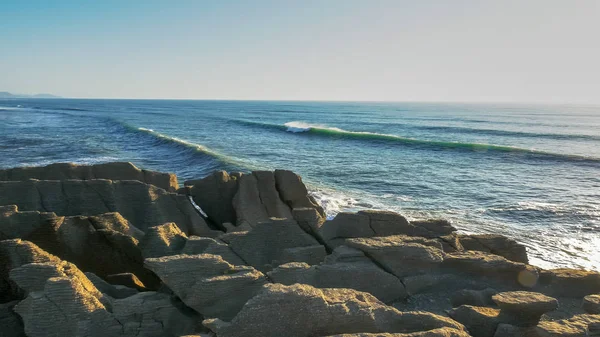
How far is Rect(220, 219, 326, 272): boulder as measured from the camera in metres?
8.97

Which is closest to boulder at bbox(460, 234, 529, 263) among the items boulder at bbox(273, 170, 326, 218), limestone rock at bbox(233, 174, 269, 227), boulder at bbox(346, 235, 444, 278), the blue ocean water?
boulder at bbox(346, 235, 444, 278)

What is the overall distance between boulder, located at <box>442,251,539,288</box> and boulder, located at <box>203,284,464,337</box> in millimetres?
2489

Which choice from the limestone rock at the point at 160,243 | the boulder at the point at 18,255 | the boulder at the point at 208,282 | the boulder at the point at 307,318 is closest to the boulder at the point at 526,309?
the boulder at the point at 307,318

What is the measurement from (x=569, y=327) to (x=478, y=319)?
133 centimetres

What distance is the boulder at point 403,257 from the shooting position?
26.7ft

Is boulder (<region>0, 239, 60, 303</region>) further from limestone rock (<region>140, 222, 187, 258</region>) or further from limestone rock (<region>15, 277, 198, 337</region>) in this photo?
limestone rock (<region>140, 222, 187, 258</region>)

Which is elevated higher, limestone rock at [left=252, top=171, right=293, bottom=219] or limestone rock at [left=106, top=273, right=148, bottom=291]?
limestone rock at [left=252, top=171, right=293, bottom=219]

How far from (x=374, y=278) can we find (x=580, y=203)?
→ 68.6 ft

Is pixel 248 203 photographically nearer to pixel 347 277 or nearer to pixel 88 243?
pixel 88 243

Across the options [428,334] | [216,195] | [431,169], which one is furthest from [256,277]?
[431,169]

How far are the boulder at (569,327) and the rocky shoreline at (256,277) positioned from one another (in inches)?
1.1

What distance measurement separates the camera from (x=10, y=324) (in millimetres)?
6711

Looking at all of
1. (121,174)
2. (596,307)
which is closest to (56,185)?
(121,174)

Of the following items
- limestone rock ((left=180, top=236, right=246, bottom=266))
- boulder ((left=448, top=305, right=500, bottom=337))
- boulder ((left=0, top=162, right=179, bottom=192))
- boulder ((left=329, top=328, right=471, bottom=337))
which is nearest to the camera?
boulder ((left=329, top=328, right=471, bottom=337))
